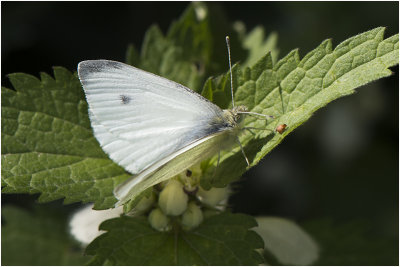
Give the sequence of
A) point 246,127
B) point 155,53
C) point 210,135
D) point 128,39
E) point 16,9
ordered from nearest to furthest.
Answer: point 210,135, point 246,127, point 155,53, point 16,9, point 128,39

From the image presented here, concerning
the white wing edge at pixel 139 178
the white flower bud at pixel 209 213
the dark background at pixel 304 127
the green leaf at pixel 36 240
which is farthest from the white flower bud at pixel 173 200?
the dark background at pixel 304 127

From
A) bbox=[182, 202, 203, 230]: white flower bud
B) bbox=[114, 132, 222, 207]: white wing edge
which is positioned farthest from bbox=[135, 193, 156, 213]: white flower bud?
bbox=[114, 132, 222, 207]: white wing edge

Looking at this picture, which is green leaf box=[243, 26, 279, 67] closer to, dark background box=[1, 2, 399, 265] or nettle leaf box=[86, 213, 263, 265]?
dark background box=[1, 2, 399, 265]

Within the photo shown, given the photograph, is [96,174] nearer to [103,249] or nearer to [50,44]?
[103,249]

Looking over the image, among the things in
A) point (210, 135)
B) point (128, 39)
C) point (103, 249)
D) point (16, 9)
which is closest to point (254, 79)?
point (210, 135)

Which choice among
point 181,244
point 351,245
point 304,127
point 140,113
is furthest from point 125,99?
point 304,127

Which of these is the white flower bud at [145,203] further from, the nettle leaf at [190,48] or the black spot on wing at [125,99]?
the nettle leaf at [190,48]

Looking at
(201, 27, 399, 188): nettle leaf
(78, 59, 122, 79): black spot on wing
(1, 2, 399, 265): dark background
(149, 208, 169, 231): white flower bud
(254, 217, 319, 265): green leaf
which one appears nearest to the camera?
(201, 27, 399, 188): nettle leaf
